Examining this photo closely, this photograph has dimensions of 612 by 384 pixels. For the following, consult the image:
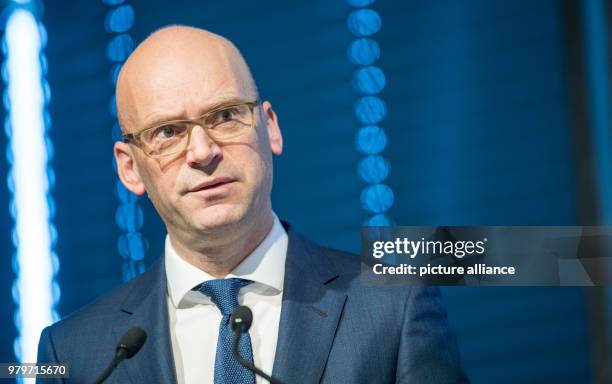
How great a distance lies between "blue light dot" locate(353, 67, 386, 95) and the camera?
2285mm

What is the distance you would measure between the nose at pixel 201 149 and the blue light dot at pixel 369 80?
700 millimetres

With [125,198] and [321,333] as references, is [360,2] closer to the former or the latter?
[125,198]

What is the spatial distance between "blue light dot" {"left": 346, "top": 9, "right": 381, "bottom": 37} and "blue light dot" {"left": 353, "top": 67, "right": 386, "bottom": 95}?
109mm

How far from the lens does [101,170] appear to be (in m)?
2.49

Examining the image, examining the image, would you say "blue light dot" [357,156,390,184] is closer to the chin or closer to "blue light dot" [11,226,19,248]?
the chin

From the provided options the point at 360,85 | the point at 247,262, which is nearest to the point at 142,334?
the point at 247,262

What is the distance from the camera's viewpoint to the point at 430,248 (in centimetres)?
182

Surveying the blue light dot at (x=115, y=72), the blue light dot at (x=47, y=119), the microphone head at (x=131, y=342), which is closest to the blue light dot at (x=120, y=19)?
the blue light dot at (x=115, y=72)

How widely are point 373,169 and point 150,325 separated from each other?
78 centimetres

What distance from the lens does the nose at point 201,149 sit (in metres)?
1.68

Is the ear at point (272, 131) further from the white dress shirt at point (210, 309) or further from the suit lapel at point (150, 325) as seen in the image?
the suit lapel at point (150, 325)

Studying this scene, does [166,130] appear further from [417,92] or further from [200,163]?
[417,92]

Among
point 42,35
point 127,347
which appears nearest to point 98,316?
point 127,347

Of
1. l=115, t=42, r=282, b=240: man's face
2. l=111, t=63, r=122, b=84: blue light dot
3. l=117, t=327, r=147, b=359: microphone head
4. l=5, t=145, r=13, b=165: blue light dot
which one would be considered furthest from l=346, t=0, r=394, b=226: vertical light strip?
l=5, t=145, r=13, b=165: blue light dot
